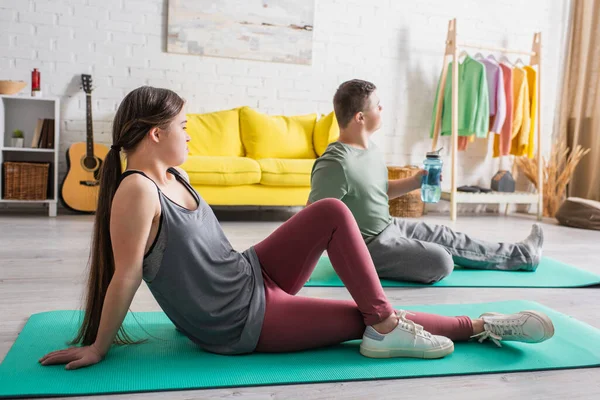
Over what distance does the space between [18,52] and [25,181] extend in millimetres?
973

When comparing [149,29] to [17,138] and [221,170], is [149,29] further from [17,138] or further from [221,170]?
[221,170]

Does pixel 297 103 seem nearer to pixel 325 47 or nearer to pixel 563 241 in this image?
pixel 325 47

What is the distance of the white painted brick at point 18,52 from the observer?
4252mm

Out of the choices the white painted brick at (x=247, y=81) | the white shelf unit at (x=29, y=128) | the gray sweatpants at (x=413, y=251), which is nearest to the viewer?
the gray sweatpants at (x=413, y=251)

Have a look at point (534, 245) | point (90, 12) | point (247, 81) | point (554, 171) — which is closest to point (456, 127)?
point (554, 171)

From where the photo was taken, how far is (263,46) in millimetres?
4793

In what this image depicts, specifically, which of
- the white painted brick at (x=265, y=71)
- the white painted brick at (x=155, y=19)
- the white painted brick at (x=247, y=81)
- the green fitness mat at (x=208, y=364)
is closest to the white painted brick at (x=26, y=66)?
the white painted brick at (x=155, y=19)

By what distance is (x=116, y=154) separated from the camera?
137 centimetres

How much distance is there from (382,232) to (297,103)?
8.93ft

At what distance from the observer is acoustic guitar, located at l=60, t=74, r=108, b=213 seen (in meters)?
4.21

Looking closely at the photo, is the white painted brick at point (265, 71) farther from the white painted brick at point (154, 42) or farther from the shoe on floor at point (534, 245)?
the shoe on floor at point (534, 245)

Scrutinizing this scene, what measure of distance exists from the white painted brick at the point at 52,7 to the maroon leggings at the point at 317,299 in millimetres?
3564

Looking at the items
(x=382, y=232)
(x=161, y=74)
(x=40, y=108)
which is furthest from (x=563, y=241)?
(x=40, y=108)

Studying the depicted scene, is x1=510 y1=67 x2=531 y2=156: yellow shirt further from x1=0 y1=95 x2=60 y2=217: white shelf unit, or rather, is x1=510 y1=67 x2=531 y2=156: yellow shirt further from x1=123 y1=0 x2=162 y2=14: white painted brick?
x1=0 y1=95 x2=60 y2=217: white shelf unit
